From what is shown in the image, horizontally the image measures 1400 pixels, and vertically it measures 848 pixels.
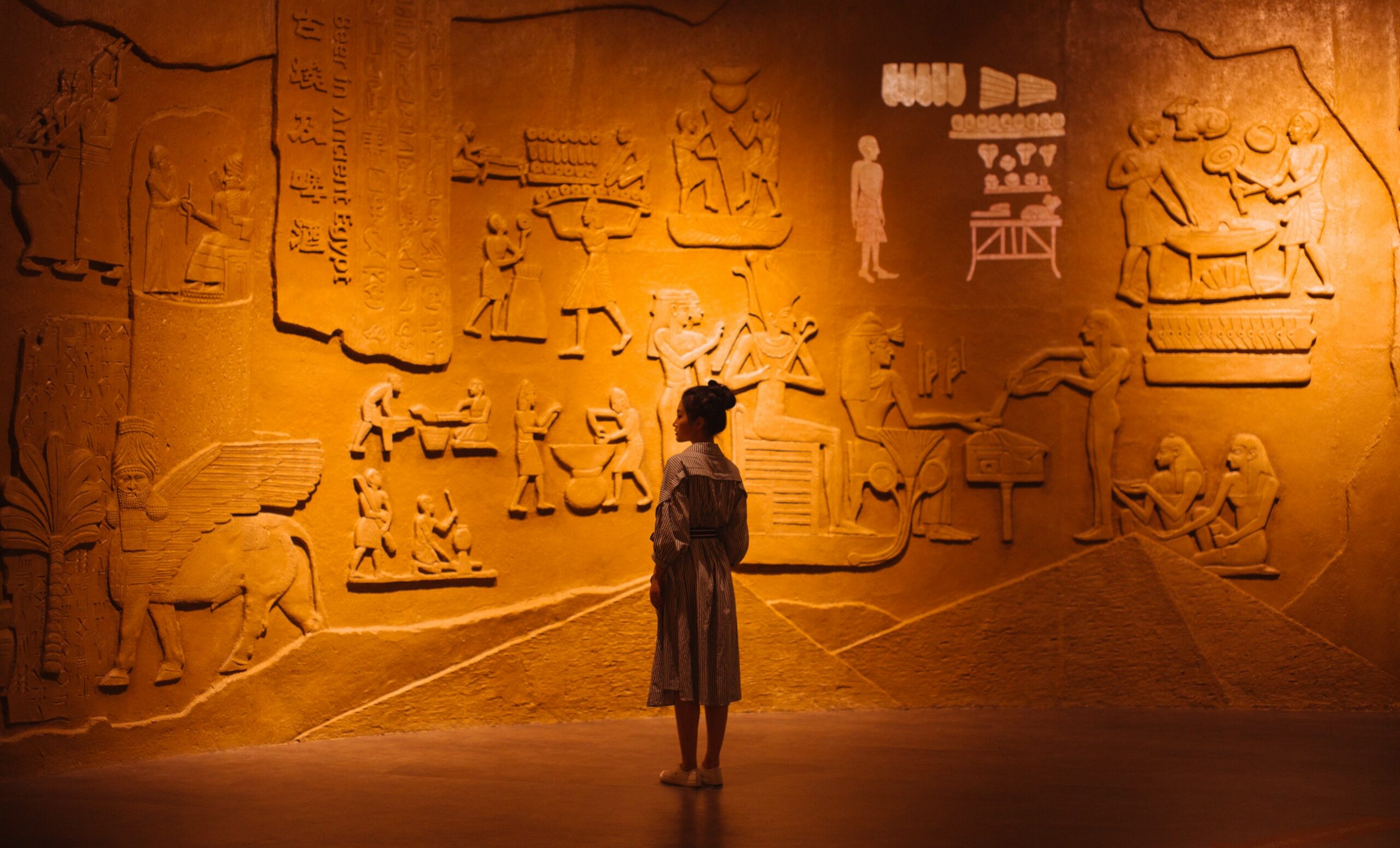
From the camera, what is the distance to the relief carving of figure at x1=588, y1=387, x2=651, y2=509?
22.0ft

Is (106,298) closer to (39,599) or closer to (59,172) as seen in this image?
(59,172)

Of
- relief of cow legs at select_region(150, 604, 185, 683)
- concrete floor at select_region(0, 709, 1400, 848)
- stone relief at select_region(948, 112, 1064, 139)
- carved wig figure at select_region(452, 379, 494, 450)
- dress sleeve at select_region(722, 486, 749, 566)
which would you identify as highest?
stone relief at select_region(948, 112, 1064, 139)

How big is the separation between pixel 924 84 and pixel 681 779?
164 inches

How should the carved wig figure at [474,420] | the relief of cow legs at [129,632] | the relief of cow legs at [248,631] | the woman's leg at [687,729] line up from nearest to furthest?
the woman's leg at [687,729] < the relief of cow legs at [129,632] < the relief of cow legs at [248,631] < the carved wig figure at [474,420]

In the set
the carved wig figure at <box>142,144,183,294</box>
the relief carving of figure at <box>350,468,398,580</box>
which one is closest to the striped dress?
the relief carving of figure at <box>350,468,398,580</box>

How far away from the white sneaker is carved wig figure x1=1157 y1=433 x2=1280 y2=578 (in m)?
3.39

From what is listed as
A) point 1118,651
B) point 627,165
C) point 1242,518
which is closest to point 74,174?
point 627,165

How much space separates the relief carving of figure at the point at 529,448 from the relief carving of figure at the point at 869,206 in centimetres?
194

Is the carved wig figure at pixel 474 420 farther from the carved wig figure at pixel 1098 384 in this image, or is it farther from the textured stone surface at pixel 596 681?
the carved wig figure at pixel 1098 384

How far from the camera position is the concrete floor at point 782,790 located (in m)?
Answer: 4.19

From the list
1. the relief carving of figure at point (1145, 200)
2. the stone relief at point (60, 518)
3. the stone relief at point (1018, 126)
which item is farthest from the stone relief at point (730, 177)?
the stone relief at point (60, 518)

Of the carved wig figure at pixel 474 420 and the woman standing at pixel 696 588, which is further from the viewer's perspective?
the carved wig figure at pixel 474 420

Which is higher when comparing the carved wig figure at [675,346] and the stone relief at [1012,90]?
the stone relief at [1012,90]

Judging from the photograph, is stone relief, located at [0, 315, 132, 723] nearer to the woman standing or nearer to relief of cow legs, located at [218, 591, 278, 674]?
relief of cow legs, located at [218, 591, 278, 674]
